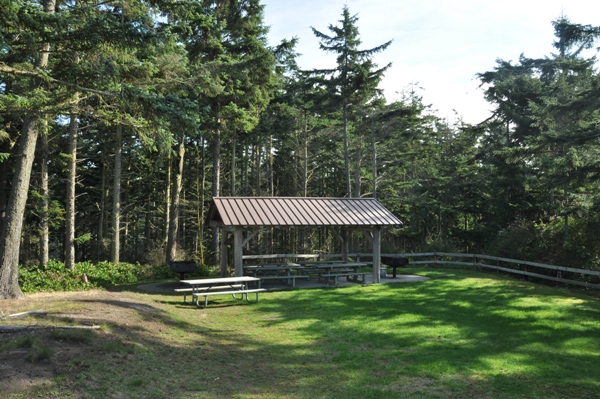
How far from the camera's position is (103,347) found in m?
5.94

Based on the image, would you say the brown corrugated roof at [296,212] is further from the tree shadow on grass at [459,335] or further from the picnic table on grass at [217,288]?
the tree shadow on grass at [459,335]

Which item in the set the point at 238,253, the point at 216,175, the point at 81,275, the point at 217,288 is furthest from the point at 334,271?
the point at 81,275

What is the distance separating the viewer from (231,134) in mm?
22328

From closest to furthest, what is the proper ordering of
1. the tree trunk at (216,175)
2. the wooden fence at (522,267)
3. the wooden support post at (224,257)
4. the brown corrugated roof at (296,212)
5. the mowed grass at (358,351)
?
the mowed grass at (358,351) < the wooden fence at (522,267) < the brown corrugated roof at (296,212) < the wooden support post at (224,257) < the tree trunk at (216,175)

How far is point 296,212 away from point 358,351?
846cm

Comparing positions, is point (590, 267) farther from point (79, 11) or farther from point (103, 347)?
point (79, 11)

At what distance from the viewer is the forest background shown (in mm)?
9797

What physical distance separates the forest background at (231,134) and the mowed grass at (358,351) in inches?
177

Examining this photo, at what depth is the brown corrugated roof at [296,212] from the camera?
14.1 meters

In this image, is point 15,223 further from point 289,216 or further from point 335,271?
point 335,271

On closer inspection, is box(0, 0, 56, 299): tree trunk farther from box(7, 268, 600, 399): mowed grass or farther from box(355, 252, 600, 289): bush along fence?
box(355, 252, 600, 289): bush along fence

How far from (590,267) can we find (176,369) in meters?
14.9

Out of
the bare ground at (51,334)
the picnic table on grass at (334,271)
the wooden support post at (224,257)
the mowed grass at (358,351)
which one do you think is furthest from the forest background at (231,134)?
the picnic table on grass at (334,271)

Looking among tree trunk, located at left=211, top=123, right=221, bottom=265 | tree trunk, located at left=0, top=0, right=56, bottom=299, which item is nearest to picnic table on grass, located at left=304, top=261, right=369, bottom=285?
tree trunk, located at left=211, top=123, right=221, bottom=265
